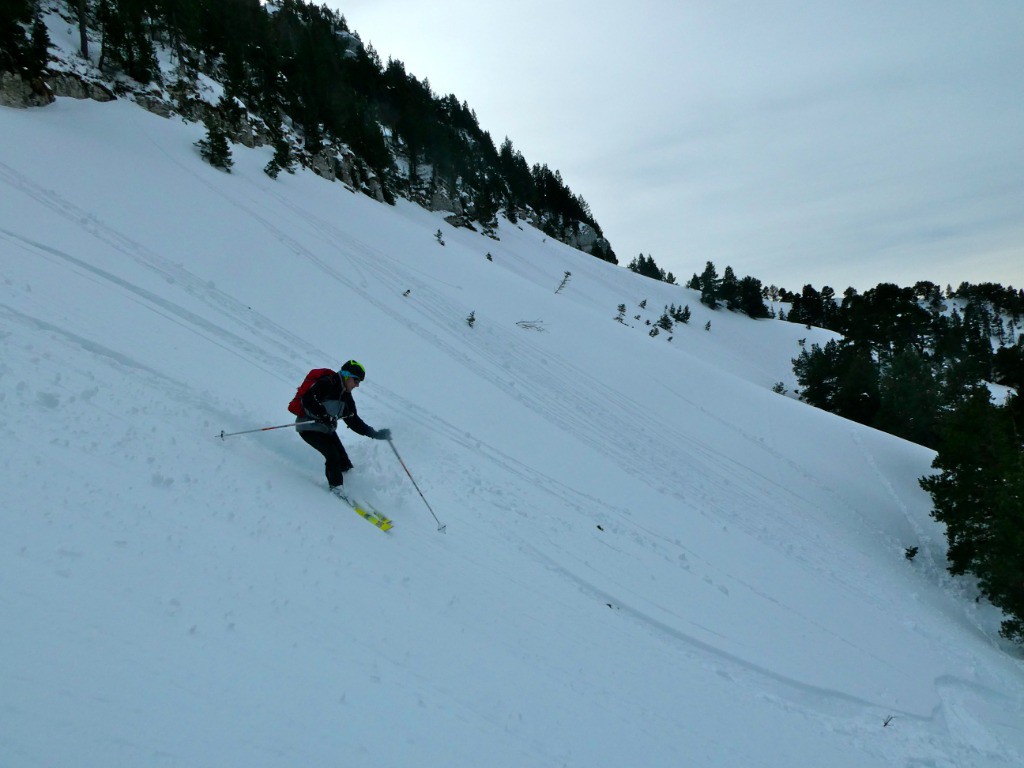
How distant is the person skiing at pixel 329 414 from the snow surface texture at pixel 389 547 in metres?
0.38

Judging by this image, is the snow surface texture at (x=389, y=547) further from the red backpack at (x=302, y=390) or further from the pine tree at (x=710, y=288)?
the pine tree at (x=710, y=288)

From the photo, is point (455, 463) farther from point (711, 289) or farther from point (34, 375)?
point (711, 289)

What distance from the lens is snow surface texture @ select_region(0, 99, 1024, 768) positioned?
3.47 metres

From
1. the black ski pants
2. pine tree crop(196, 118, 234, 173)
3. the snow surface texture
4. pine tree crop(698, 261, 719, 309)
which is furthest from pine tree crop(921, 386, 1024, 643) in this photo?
pine tree crop(698, 261, 719, 309)

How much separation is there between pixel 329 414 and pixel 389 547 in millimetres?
2041

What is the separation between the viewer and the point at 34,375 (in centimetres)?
569

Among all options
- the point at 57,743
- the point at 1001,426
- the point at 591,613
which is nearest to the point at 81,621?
the point at 57,743

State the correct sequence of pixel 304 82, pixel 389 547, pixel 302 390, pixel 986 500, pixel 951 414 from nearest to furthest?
pixel 389 547 < pixel 302 390 < pixel 986 500 < pixel 951 414 < pixel 304 82

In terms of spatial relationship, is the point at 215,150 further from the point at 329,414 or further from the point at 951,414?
the point at 951,414

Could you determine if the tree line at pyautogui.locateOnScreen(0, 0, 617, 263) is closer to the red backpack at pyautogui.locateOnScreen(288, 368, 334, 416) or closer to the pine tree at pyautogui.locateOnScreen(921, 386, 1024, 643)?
the red backpack at pyautogui.locateOnScreen(288, 368, 334, 416)

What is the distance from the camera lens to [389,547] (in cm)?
611

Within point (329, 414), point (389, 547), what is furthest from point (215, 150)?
point (389, 547)

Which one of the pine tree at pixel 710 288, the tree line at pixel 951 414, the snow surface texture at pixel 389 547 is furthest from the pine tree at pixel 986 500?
the pine tree at pixel 710 288

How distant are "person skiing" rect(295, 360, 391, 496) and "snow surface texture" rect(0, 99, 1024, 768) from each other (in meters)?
0.38
